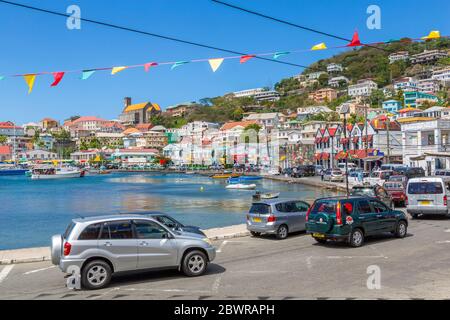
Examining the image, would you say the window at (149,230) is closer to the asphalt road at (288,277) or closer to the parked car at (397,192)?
the asphalt road at (288,277)

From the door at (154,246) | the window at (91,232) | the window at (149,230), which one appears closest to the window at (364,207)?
the door at (154,246)

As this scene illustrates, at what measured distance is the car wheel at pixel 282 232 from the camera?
1727 cm

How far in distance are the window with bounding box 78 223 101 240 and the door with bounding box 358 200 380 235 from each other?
8829mm

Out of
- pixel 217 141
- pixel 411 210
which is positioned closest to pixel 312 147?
pixel 217 141

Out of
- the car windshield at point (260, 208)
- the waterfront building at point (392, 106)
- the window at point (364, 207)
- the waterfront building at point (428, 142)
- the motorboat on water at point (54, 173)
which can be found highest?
the waterfront building at point (392, 106)

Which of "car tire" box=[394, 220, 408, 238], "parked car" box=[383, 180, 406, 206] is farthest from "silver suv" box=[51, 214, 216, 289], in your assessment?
"parked car" box=[383, 180, 406, 206]

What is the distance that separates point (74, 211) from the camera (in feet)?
145

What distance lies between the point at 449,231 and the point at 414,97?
483ft

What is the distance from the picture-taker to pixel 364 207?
15.1 metres

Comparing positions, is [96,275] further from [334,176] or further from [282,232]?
[334,176]

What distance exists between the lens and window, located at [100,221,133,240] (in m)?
10.2

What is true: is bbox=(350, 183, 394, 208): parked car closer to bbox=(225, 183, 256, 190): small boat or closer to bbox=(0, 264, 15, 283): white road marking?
bbox=(0, 264, 15, 283): white road marking

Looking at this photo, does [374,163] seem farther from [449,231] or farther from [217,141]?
[217,141]

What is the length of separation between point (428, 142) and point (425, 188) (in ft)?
135
